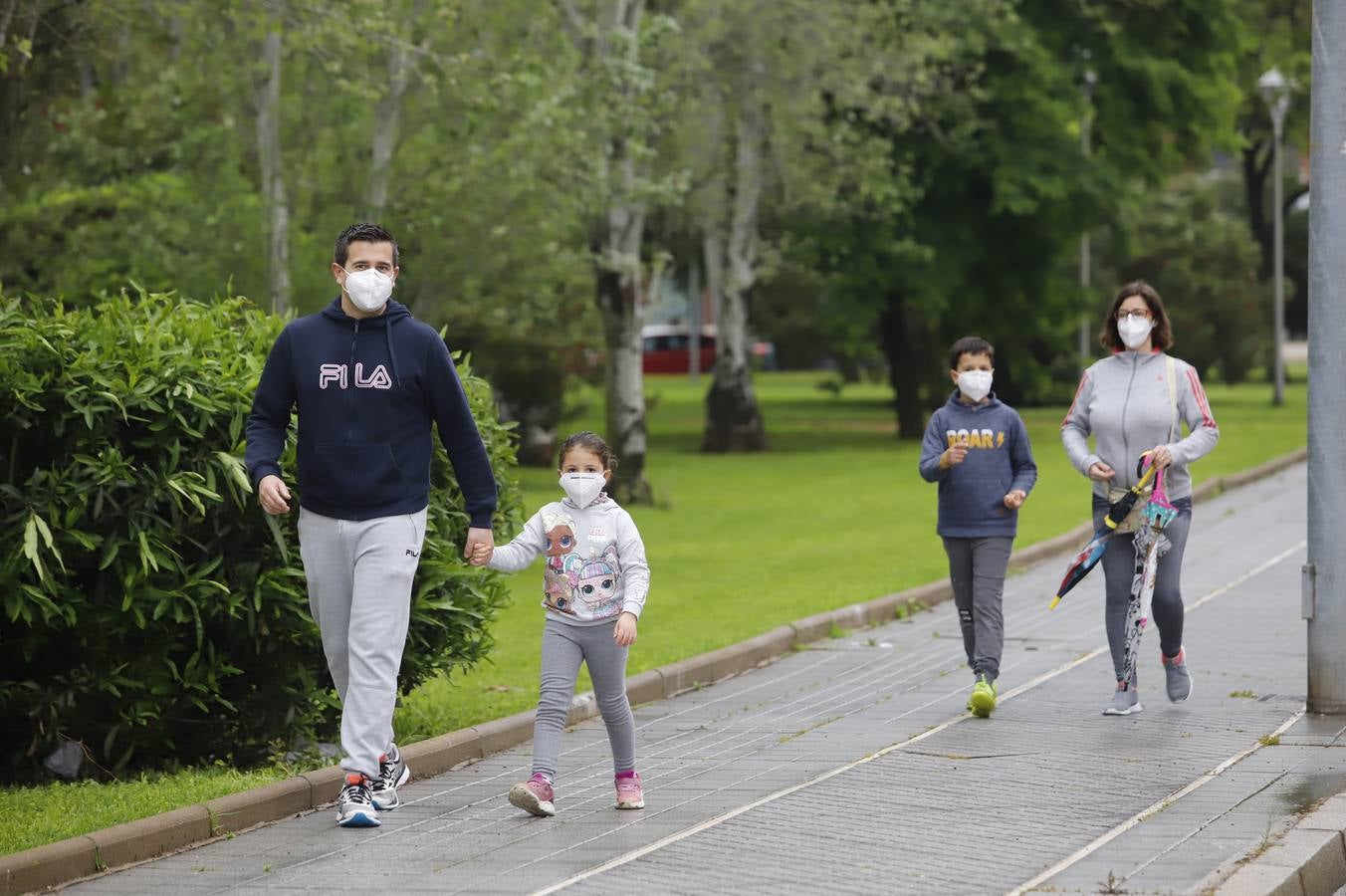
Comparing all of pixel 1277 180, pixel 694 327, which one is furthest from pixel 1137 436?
pixel 694 327

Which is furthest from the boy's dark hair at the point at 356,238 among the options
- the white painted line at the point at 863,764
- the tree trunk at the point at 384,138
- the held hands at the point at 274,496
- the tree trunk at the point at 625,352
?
the tree trunk at the point at 625,352

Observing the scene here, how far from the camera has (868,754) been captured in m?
8.73

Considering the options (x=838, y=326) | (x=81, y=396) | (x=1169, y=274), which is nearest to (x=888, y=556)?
(x=81, y=396)

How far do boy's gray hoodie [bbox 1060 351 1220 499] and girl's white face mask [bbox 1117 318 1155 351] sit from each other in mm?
140

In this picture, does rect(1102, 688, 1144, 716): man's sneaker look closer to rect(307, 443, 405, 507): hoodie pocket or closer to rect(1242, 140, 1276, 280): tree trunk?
rect(307, 443, 405, 507): hoodie pocket

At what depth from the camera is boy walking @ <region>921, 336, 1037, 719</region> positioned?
985 cm

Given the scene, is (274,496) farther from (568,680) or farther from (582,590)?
(568,680)

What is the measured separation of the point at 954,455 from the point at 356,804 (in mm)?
3620

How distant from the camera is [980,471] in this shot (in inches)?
390

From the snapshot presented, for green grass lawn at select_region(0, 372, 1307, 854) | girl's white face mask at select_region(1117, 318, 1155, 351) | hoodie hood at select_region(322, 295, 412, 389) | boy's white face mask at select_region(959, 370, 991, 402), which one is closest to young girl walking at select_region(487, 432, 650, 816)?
hoodie hood at select_region(322, 295, 412, 389)

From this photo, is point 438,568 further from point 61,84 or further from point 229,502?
point 61,84

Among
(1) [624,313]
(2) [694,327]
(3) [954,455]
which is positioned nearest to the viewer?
(3) [954,455]

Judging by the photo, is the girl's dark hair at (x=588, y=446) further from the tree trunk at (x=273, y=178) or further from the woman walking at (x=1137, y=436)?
the tree trunk at (x=273, y=178)

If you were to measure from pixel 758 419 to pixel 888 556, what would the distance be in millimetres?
18122
